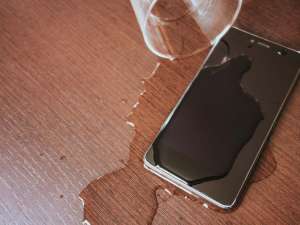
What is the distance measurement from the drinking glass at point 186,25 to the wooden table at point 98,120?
1cm

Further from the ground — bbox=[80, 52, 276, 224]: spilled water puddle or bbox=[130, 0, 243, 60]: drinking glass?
bbox=[130, 0, 243, 60]: drinking glass

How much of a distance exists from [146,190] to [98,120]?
11 centimetres

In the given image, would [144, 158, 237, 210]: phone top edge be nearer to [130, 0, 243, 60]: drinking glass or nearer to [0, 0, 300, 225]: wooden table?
[0, 0, 300, 225]: wooden table

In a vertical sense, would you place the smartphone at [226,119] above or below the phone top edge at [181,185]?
above

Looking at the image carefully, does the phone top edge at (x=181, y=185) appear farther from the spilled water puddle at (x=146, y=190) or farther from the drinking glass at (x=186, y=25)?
the drinking glass at (x=186, y=25)

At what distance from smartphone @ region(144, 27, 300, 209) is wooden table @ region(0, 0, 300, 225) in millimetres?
15

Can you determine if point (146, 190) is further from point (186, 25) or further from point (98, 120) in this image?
point (186, 25)

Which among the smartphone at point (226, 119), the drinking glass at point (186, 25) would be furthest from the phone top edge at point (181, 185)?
the drinking glass at point (186, 25)

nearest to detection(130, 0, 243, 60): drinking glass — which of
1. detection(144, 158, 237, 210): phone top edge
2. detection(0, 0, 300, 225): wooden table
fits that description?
detection(0, 0, 300, 225): wooden table

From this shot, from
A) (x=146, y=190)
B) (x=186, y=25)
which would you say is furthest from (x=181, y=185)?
(x=186, y=25)

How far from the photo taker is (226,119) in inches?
16.7

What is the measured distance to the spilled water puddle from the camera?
0.39 metres

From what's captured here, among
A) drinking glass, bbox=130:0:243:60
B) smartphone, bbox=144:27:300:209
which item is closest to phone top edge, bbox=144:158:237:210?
smartphone, bbox=144:27:300:209

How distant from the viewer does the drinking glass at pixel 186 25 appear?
48 cm
